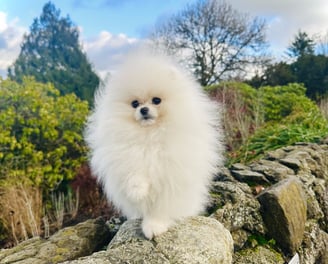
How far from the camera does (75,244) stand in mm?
2518

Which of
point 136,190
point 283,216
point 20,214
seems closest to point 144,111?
point 136,190

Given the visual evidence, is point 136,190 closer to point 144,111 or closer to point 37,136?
point 144,111

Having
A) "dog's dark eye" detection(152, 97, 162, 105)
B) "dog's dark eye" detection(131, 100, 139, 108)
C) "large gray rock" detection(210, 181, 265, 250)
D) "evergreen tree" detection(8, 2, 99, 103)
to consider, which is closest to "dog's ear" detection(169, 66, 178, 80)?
"dog's dark eye" detection(152, 97, 162, 105)

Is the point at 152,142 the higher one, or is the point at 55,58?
the point at 55,58

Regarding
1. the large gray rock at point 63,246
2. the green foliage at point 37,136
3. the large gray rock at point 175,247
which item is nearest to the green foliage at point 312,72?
the green foliage at point 37,136

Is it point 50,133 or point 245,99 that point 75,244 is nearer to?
point 50,133

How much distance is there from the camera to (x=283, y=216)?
2.68 m

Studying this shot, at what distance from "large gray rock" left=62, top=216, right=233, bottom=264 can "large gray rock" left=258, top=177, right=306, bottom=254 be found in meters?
0.62

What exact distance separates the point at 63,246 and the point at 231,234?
Result: 1.19 m

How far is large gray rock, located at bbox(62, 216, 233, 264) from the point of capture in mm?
1917

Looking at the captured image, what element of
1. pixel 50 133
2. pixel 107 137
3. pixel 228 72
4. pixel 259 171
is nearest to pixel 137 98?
pixel 107 137

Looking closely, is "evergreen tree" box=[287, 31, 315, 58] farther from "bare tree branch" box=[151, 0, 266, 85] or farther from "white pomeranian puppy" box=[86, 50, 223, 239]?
"white pomeranian puppy" box=[86, 50, 223, 239]

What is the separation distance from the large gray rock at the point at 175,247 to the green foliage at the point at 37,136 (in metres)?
3.81

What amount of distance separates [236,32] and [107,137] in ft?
52.8
